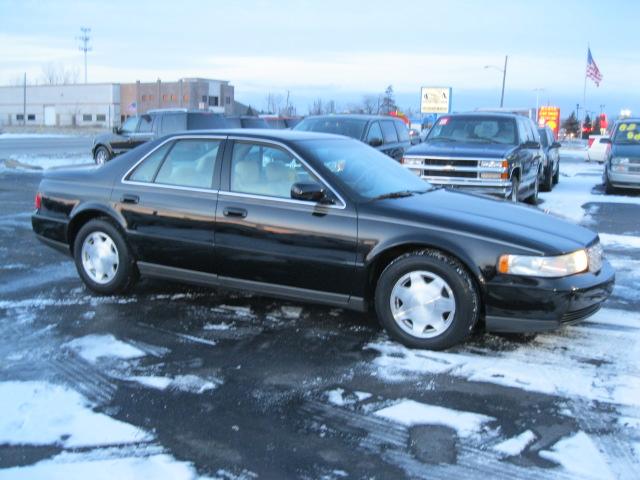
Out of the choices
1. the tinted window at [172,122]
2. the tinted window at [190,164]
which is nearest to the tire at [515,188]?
the tinted window at [190,164]

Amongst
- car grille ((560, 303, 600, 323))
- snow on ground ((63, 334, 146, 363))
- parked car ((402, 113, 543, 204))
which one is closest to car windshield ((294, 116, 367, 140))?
parked car ((402, 113, 543, 204))

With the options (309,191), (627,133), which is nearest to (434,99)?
(627,133)

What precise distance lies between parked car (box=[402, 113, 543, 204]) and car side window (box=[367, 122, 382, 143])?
1.05 m

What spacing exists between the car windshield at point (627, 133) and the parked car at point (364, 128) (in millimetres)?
5636

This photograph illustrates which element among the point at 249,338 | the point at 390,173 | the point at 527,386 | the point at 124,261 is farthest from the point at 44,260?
the point at 527,386

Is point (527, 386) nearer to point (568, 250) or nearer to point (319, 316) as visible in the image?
point (568, 250)

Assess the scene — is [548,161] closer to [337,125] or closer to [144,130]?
[337,125]

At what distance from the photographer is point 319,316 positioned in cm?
562

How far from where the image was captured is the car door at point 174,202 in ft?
18.0

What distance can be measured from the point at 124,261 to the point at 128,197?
56 centimetres

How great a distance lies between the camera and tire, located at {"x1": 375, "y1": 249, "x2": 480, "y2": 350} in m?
4.65

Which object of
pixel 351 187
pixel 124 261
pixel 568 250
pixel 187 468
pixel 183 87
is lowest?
pixel 187 468

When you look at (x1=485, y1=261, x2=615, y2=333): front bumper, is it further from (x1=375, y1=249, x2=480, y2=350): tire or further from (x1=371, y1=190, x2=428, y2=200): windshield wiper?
(x1=371, y1=190, x2=428, y2=200): windshield wiper

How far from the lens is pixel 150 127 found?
64.4 feet
